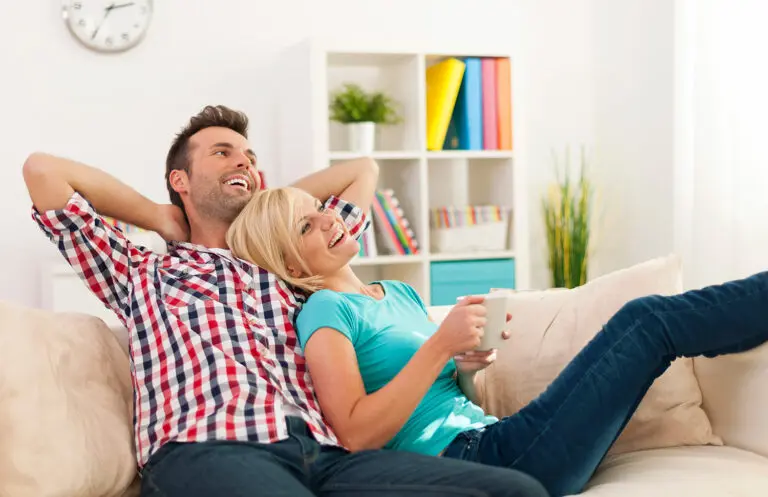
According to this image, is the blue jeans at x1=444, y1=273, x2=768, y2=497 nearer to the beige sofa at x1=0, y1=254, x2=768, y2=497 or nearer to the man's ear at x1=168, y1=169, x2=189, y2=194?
the beige sofa at x1=0, y1=254, x2=768, y2=497

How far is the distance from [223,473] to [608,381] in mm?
693

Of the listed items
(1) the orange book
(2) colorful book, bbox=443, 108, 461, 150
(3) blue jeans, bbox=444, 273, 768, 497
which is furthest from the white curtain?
(3) blue jeans, bbox=444, 273, 768, 497

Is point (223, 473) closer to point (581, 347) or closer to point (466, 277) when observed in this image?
point (581, 347)

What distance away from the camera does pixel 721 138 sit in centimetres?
373

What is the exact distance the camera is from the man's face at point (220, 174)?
2141 mm

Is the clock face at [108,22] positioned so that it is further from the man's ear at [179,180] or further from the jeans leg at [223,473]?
the jeans leg at [223,473]

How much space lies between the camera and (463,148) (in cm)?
411

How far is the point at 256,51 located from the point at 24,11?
90 cm

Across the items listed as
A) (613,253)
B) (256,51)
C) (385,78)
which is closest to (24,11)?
(256,51)

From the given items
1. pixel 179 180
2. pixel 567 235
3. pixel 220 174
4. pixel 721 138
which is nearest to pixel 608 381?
pixel 220 174

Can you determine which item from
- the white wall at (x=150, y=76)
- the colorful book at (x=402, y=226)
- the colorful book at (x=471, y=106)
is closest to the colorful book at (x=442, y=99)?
the colorful book at (x=471, y=106)

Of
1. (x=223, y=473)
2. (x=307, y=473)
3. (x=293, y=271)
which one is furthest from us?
(x=293, y=271)

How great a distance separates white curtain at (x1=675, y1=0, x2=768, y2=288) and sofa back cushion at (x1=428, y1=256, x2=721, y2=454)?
1597 millimetres

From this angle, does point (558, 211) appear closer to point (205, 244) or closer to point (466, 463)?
point (205, 244)
